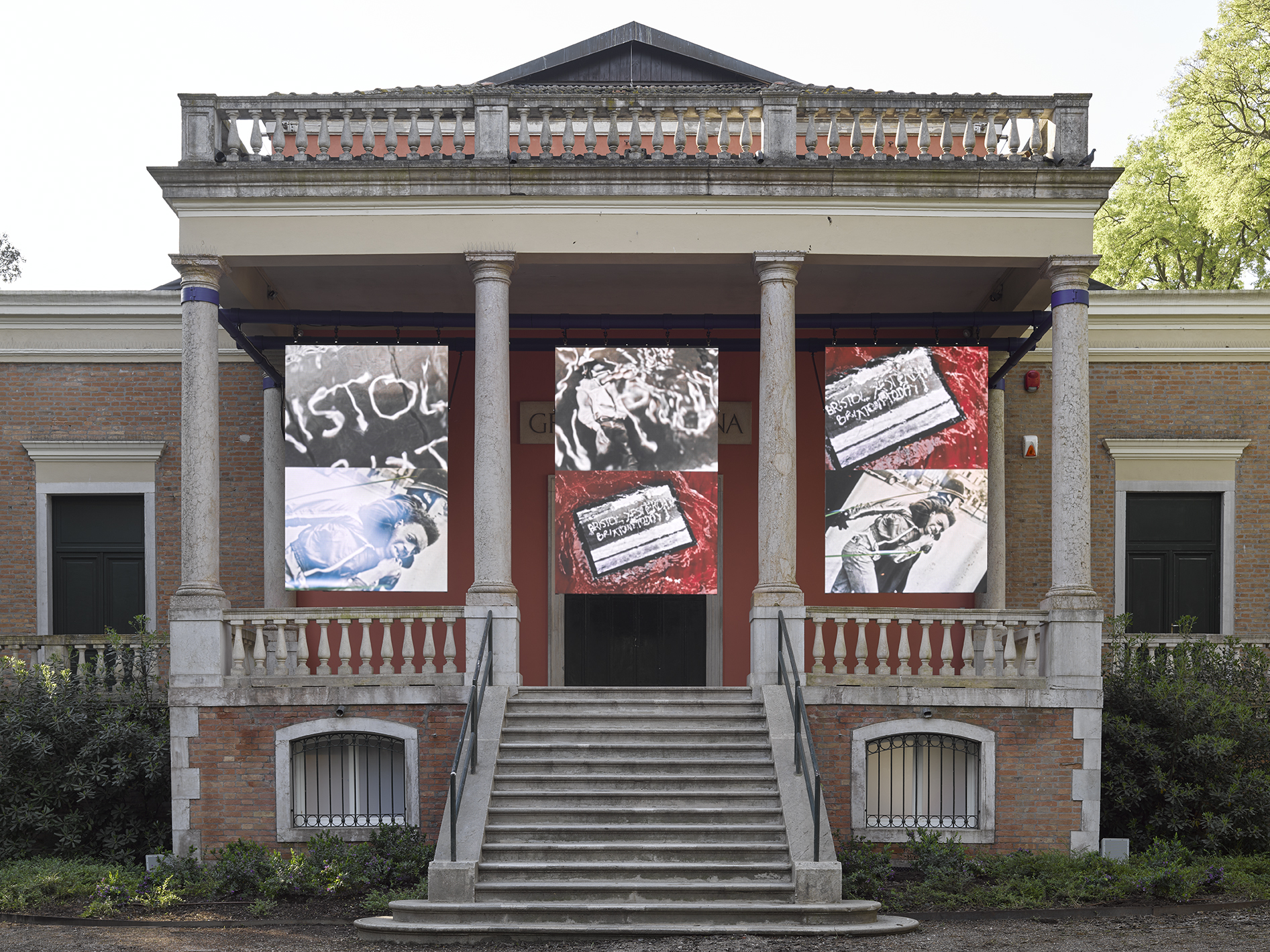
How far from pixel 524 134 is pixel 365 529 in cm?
461

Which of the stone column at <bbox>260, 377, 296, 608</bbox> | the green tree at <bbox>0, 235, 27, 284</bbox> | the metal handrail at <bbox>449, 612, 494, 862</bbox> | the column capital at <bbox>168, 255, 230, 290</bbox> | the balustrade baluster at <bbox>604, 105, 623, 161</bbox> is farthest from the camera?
the green tree at <bbox>0, 235, 27, 284</bbox>

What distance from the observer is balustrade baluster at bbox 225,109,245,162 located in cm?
1277

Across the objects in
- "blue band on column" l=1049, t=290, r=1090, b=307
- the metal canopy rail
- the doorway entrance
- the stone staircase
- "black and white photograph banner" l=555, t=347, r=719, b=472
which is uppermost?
"blue band on column" l=1049, t=290, r=1090, b=307

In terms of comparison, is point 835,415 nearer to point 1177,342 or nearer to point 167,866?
point 1177,342

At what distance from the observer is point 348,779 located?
12.3 meters

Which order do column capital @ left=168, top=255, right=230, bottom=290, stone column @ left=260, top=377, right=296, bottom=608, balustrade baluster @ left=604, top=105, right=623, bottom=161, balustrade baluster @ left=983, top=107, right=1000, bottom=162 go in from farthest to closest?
stone column @ left=260, top=377, right=296, bottom=608, balustrade baluster @ left=983, top=107, right=1000, bottom=162, balustrade baluster @ left=604, top=105, right=623, bottom=161, column capital @ left=168, top=255, right=230, bottom=290

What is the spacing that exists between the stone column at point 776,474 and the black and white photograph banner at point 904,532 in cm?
84

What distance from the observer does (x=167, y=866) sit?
11406mm

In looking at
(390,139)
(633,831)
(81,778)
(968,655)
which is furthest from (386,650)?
(968,655)

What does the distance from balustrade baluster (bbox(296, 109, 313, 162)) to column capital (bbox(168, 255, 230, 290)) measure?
1.39 metres

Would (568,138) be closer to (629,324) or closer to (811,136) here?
(629,324)

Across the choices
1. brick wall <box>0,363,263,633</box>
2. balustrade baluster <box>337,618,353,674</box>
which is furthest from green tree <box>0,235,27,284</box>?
balustrade baluster <box>337,618,353,674</box>

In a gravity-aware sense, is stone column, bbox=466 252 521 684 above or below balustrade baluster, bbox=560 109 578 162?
below

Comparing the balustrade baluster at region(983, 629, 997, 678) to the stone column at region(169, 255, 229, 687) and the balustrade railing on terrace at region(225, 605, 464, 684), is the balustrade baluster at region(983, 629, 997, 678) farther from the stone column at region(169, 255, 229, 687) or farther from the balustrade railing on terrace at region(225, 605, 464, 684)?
the stone column at region(169, 255, 229, 687)
